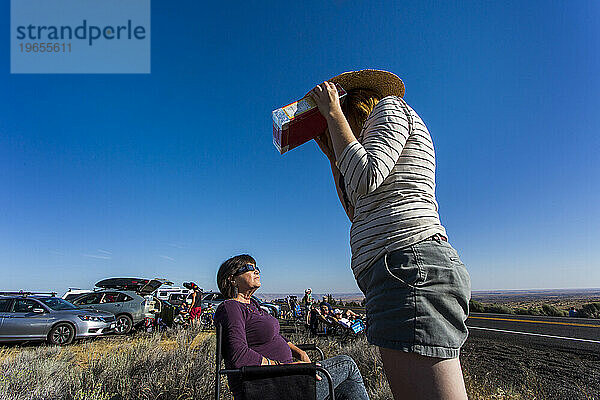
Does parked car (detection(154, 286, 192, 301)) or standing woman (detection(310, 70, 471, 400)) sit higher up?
standing woman (detection(310, 70, 471, 400))

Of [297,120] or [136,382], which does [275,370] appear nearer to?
[297,120]

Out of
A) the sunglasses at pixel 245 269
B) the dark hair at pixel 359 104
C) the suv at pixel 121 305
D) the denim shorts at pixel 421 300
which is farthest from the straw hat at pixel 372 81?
the suv at pixel 121 305

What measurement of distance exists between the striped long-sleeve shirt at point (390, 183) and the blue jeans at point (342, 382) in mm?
1755

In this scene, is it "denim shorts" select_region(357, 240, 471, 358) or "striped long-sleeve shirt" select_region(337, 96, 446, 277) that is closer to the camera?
"denim shorts" select_region(357, 240, 471, 358)

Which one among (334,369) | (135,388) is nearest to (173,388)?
(135,388)

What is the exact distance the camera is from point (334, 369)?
264 cm

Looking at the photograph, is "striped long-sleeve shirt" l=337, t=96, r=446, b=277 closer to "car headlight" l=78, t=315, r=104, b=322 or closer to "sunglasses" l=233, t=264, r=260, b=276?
"sunglasses" l=233, t=264, r=260, b=276

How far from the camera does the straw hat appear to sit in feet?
4.64

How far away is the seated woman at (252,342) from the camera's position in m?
2.59

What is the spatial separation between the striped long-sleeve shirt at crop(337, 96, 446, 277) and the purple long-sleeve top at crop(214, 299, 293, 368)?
5.64 feet

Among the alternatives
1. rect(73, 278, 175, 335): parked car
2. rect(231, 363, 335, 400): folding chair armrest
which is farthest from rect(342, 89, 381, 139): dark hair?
rect(73, 278, 175, 335): parked car

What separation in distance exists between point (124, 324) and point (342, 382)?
36.4 ft

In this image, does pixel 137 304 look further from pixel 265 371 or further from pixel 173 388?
pixel 265 371

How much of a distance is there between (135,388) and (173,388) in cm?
42
